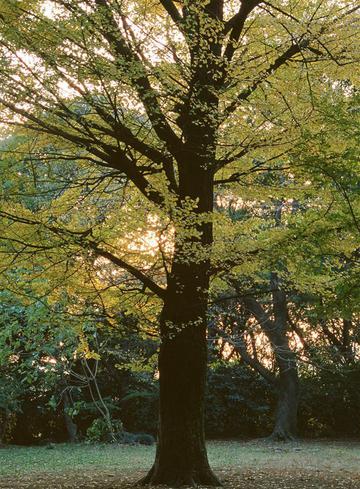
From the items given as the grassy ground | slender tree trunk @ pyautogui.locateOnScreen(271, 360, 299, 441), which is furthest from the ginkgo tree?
slender tree trunk @ pyautogui.locateOnScreen(271, 360, 299, 441)

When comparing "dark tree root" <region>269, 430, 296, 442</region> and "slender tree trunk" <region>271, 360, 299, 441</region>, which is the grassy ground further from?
"slender tree trunk" <region>271, 360, 299, 441</region>

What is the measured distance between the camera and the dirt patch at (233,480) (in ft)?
24.5

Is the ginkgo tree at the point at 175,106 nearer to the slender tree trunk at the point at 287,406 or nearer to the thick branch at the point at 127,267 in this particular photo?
the thick branch at the point at 127,267

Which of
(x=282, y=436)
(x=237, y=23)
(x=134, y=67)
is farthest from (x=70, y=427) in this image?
(x=134, y=67)

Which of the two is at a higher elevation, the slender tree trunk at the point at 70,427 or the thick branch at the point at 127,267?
the thick branch at the point at 127,267

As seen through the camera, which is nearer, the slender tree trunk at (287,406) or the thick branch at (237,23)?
the thick branch at (237,23)

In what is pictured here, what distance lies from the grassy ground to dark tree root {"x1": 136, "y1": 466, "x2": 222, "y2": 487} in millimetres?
390

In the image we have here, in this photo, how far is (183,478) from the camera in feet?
22.7

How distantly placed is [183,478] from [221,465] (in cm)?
356

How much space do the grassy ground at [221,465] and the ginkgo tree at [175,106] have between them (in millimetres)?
1462

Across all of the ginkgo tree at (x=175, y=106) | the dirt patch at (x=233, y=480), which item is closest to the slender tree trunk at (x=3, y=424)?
the dirt patch at (x=233, y=480)

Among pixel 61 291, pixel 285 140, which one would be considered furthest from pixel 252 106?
pixel 61 291

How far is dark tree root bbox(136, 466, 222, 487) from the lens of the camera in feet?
22.6

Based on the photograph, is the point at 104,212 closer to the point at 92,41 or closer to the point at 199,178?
the point at 199,178
